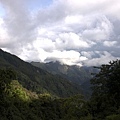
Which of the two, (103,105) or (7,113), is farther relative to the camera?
(7,113)

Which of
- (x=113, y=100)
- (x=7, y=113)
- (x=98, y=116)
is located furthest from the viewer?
(x=7, y=113)

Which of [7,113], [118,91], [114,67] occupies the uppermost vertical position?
[114,67]

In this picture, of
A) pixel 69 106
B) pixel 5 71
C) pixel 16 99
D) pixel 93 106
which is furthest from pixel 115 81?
pixel 16 99

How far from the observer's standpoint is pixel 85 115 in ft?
107

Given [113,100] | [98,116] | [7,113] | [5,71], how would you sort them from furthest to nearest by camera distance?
[7,113]
[5,71]
[113,100]
[98,116]

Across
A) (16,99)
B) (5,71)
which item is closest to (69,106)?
(5,71)

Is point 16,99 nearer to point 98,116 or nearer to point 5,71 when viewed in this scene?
point 5,71

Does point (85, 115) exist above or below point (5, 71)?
below

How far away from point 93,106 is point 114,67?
22.5 feet

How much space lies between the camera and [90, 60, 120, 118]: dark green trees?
33.7 m

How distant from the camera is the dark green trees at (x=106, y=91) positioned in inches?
1326

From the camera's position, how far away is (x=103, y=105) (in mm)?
34031

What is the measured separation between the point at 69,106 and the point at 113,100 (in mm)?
5617

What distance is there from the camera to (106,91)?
3681cm
